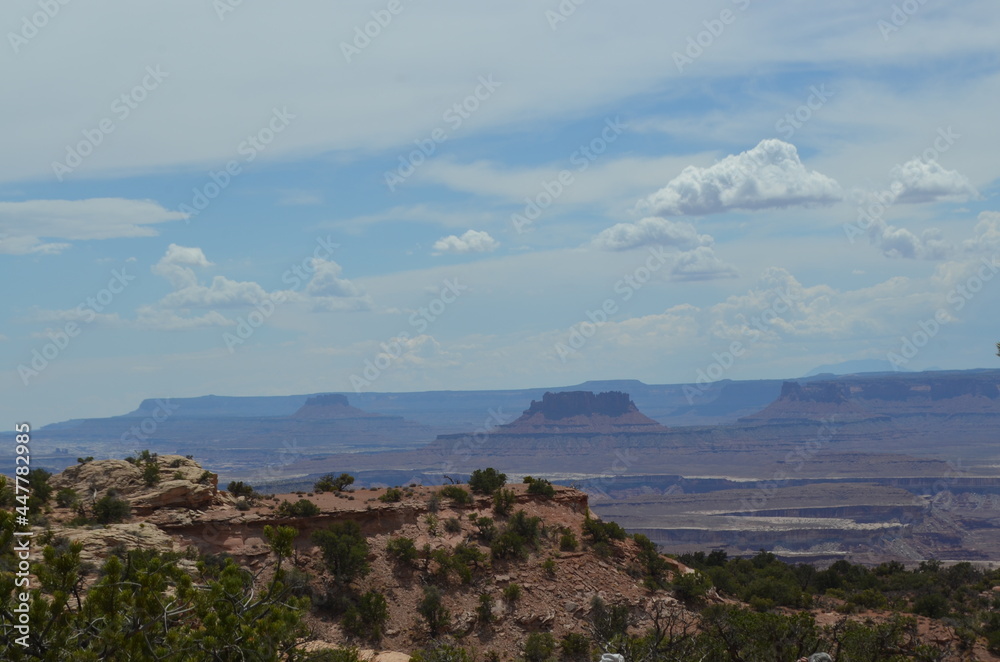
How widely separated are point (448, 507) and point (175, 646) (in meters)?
31.4

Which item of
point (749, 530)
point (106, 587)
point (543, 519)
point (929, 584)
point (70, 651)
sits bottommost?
point (749, 530)

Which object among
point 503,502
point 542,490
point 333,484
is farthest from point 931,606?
point 333,484

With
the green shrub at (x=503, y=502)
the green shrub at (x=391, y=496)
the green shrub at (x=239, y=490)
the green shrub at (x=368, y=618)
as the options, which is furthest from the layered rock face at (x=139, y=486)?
the green shrub at (x=503, y=502)

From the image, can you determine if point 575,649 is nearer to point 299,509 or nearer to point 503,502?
point 503,502

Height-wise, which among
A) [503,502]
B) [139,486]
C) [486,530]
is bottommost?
[486,530]

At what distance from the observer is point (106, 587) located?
44.9 ft

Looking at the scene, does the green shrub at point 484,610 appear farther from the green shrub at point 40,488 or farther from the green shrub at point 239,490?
the green shrub at point 40,488

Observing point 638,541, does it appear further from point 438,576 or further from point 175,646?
point 175,646

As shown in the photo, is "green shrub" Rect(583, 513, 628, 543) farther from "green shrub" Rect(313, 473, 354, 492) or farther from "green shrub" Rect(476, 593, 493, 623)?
"green shrub" Rect(313, 473, 354, 492)

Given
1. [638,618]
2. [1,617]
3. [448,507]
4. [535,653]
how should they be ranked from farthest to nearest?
[448,507] < [638,618] < [535,653] < [1,617]

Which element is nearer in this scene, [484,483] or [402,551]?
[402,551]

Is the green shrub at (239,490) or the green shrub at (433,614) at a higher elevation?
the green shrub at (239,490)

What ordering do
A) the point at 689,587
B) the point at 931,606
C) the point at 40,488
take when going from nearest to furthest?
1. the point at 40,488
2. the point at 689,587
3. the point at 931,606

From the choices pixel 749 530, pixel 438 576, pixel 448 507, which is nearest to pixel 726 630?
pixel 438 576
